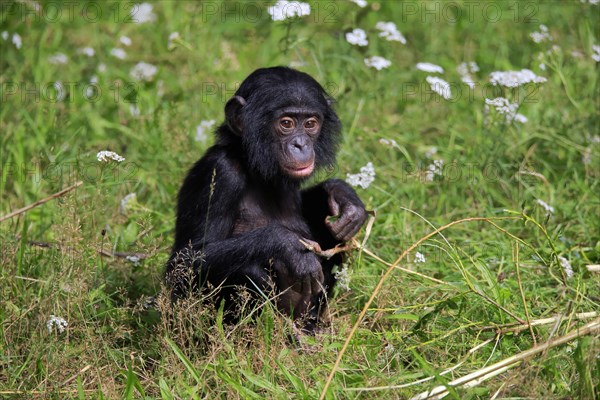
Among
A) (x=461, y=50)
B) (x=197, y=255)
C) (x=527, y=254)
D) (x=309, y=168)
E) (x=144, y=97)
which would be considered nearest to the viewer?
(x=197, y=255)

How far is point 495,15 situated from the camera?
10719 millimetres

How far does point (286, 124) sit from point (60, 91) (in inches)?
158

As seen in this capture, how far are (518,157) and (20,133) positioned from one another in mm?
4596

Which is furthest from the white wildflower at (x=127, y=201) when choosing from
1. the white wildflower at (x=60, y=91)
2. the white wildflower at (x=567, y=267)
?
the white wildflower at (x=567, y=267)

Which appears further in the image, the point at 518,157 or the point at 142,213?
the point at 518,157

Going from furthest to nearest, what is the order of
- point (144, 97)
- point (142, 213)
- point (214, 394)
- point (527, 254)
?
point (144, 97) → point (142, 213) → point (527, 254) → point (214, 394)

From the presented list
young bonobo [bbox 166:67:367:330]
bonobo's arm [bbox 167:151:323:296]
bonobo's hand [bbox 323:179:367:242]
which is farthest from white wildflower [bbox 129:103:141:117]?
bonobo's hand [bbox 323:179:367:242]

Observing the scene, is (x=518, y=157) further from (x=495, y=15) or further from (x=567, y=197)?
(x=495, y=15)

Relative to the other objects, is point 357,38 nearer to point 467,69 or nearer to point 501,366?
point 467,69

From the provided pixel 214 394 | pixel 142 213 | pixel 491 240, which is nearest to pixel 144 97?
pixel 142 213

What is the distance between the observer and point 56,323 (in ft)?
16.7

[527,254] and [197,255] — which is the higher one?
[197,255]

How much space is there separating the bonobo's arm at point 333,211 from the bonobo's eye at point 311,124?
45 centimetres

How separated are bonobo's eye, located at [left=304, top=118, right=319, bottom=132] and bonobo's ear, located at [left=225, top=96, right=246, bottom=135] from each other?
457 millimetres
